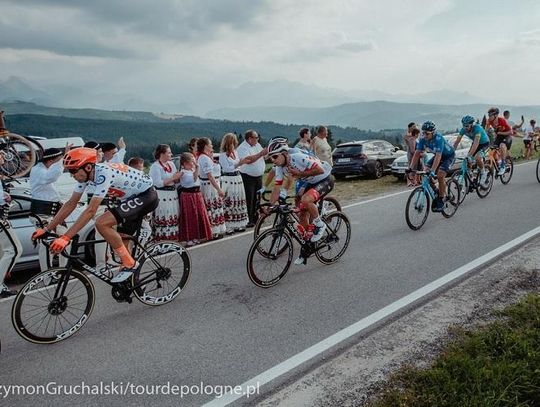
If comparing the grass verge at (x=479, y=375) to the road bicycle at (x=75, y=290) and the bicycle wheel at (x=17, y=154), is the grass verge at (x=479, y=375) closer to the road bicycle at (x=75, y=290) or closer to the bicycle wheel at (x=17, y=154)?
the road bicycle at (x=75, y=290)

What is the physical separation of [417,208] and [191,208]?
462cm

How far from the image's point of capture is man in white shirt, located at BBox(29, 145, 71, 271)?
19.6 feet

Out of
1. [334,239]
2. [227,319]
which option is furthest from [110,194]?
[334,239]

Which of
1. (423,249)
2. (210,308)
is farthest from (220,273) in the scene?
(423,249)

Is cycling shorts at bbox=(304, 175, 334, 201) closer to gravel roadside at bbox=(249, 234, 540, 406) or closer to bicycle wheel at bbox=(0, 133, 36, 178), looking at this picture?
→ gravel roadside at bbox=(249, 234, 540, 406)

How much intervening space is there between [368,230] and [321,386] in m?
5.10

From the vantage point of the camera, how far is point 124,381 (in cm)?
349

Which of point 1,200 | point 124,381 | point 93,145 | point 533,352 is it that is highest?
point 93,145

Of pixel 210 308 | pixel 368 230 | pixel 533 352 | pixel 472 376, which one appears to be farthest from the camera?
pixel 368 230

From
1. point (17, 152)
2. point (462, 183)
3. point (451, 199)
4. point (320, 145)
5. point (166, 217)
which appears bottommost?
point (166, 217)

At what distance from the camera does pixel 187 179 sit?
7.66 meters

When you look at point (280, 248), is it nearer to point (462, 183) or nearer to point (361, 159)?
point (462, 183)

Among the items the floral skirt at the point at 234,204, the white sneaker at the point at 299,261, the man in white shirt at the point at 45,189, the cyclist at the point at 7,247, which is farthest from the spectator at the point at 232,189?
A: the cyclist at the point at 7,247

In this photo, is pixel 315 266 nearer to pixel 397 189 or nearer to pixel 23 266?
pixel 23 266
